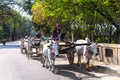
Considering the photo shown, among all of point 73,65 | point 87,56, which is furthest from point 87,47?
point 73,65

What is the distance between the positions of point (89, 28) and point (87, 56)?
1055 cm

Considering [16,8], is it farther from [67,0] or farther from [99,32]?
[67,0]

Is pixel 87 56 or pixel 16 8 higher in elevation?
pixel 16 8

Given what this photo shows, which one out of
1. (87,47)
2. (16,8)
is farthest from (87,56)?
(16,8)

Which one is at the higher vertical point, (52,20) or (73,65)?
(52,20)

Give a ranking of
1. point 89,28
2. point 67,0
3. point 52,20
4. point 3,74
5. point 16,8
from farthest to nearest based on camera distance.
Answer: point 16,8 < point 52,20 < point 89,28 < point 67,0 < point 3,74

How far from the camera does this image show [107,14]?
68.8 ft

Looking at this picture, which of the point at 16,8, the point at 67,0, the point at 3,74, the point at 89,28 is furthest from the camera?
the point at 16,8

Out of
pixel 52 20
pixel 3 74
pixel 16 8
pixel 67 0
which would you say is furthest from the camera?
pixel 16 8

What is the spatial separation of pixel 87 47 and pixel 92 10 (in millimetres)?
4366

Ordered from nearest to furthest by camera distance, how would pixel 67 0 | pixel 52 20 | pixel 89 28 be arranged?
1. pixel 67 0
2. pixel 89 28
3. pixel 52 20

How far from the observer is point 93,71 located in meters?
16.7

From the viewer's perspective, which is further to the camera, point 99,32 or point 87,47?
point 99,32

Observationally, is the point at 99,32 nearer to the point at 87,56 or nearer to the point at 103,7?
the point at 103,7
